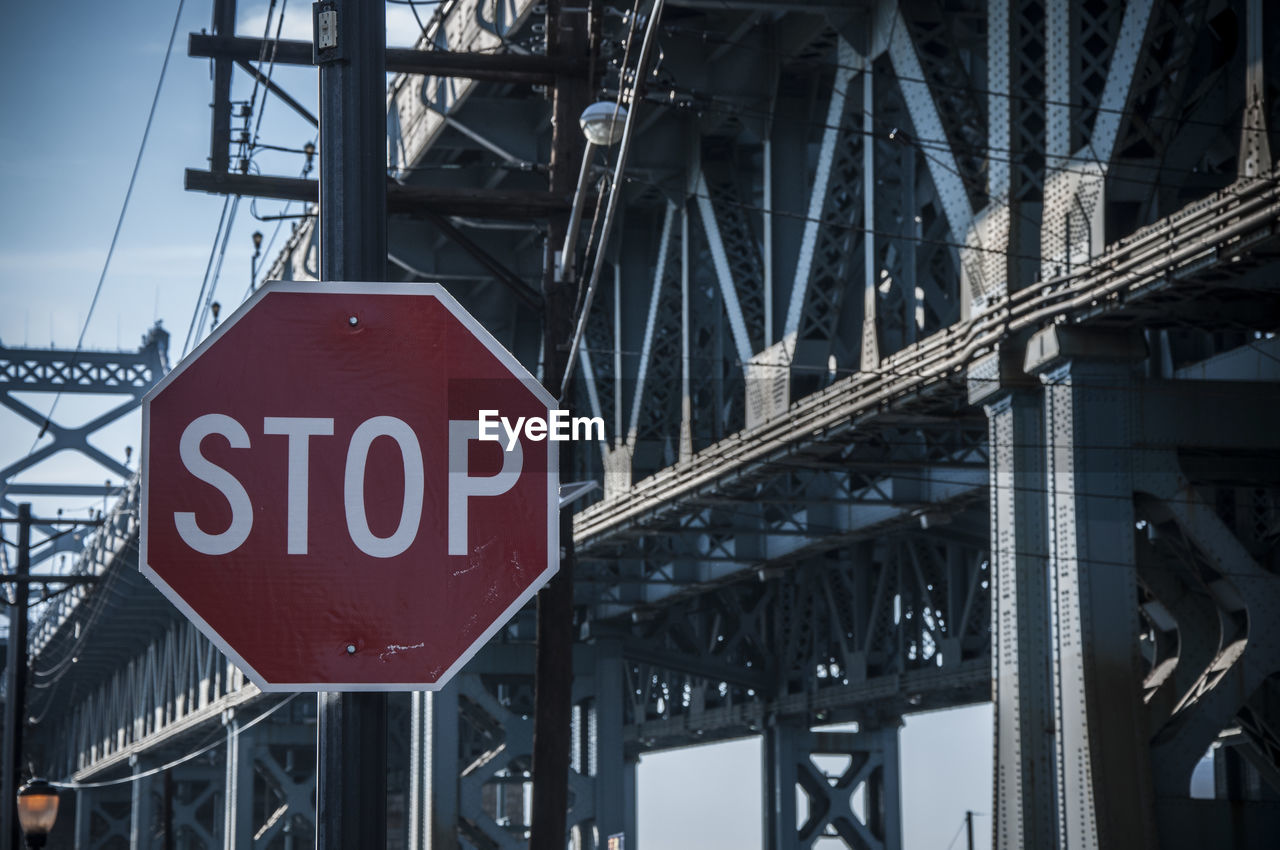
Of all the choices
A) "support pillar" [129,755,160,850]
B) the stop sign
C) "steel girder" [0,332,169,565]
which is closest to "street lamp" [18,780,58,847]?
the stop sign

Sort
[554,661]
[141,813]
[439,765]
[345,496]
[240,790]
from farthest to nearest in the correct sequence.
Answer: [141,813] < [240,790] < [439,765] < [554,661] < [345,496]

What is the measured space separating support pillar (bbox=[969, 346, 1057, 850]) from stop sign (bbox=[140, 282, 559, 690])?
1277cm

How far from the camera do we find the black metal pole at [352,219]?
4504 millimetres

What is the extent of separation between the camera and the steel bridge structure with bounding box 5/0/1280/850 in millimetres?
15734

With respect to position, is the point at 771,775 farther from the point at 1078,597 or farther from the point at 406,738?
the point at 1078,597

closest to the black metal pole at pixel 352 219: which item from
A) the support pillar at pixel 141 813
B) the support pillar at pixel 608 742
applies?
the support pillar at pixel 608 742

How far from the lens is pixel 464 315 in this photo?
14.9ft

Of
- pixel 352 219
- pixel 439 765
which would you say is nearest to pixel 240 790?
pixel 439 765

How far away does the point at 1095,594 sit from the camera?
1580 cm

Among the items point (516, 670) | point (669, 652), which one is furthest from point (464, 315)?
point (669, 652)

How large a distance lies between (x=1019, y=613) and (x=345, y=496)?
13184 millimetres

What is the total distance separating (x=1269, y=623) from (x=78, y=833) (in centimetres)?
7583

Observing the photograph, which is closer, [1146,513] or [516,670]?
[1146,513]

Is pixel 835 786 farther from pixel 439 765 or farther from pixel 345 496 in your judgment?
pixel 345 496
